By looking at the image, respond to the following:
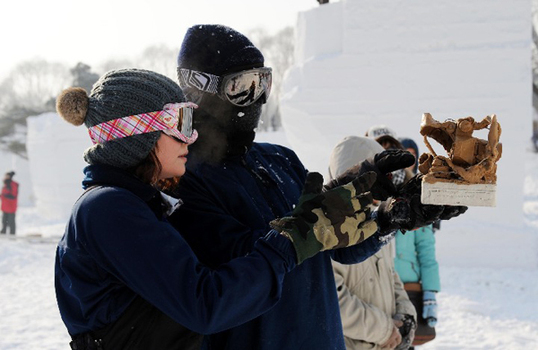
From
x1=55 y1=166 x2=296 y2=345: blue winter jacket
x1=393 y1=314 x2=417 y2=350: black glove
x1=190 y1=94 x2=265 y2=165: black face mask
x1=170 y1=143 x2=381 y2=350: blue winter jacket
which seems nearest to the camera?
x1=55 y1=166 x2=296 y2=345: blue winter jacket

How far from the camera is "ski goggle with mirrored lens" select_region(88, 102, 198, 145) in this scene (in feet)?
4.50

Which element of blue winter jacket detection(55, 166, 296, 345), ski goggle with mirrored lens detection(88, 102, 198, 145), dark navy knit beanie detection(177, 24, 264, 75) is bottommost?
blue winter jacket detection(55, 166, 296, 345)

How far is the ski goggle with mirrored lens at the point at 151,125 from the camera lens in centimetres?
137

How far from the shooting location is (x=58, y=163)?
1641 cm

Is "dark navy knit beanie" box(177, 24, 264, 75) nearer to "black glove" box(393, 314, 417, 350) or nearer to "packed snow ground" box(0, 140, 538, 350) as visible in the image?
"black glove" box(393, 314, 417, 350)

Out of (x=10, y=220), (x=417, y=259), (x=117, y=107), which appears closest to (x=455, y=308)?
(x=417, y=259)

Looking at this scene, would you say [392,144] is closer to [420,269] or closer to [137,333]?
[420,269]

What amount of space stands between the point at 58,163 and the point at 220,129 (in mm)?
15794

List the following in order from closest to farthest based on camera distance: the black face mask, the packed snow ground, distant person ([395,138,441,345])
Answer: the black face mask < distant person ([395,138,441,345]) < the packed snow ground

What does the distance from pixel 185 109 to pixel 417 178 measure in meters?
0.71

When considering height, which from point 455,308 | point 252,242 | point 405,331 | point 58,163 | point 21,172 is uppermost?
point 252,242

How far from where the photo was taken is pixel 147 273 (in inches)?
47.9

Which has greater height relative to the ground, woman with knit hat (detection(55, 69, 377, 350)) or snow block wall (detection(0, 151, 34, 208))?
woman with knit hat (detection(55, 69, 377, 350))

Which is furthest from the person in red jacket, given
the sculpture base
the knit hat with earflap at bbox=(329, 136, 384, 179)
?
the sculpture base
